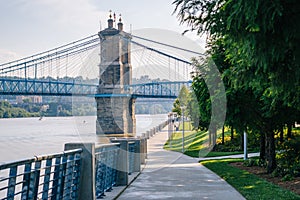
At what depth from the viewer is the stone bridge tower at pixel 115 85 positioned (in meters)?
59.6

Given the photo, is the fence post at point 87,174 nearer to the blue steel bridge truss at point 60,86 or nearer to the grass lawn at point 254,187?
the grass lawn at point 254,187

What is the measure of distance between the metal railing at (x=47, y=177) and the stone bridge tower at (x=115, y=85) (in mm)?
47081

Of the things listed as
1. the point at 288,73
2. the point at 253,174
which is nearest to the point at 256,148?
the point at 253,174

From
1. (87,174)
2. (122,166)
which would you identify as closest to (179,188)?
(122,166)

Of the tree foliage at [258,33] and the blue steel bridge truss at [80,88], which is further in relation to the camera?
the blue steel bridge truss at [80,88]

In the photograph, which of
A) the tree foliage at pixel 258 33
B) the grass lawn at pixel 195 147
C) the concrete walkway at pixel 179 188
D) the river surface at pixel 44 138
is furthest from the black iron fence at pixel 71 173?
the grass lawn at pixel 195 147

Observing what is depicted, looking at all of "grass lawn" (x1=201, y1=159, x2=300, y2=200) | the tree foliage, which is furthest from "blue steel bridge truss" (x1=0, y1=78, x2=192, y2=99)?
the tree foliage

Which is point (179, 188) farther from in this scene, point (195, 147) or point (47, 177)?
point (195, 147)

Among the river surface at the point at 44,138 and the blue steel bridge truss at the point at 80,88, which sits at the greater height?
the blue steel bridge truss at the point at 80,88

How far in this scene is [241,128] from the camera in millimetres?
15039

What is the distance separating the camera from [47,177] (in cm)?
595

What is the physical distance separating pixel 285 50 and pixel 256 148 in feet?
80.7

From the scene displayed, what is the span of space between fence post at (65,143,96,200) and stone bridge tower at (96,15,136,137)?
4656 cm

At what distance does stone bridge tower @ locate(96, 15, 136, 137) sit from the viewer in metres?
59.6
